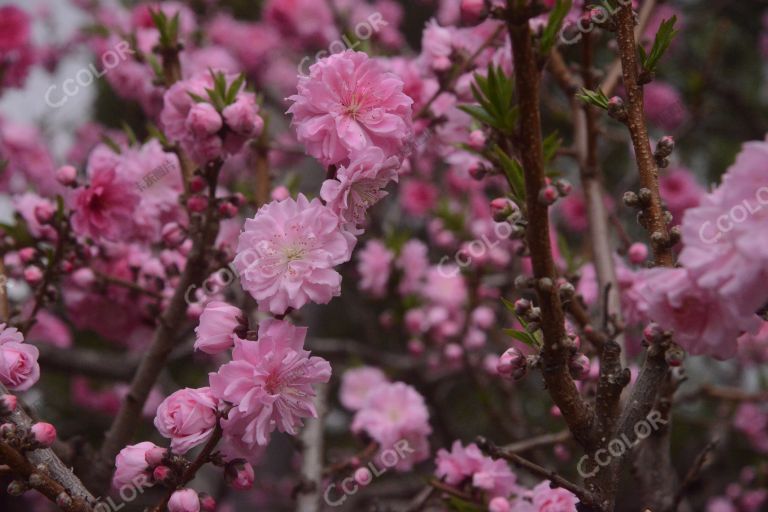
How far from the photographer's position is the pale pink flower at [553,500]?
4.01ft

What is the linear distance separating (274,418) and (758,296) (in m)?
0.70

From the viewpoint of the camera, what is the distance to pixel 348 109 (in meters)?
1.11

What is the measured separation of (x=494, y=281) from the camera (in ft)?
9.63

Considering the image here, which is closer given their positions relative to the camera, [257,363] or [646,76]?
[257,363]

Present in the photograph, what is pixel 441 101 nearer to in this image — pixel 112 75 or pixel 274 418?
pixel 274 418

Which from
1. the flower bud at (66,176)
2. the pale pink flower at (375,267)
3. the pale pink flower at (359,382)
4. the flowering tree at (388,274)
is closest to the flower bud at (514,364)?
the flowering tree at (388,274)

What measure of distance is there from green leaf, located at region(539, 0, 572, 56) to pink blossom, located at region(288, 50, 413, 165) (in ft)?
0.75

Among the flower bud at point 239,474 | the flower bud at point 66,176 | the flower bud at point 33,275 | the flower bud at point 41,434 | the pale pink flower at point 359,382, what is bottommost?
the pale pink flower at point 359,382

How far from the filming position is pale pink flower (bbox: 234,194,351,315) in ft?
3.39

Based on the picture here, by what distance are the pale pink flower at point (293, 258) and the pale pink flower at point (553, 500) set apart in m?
0.57

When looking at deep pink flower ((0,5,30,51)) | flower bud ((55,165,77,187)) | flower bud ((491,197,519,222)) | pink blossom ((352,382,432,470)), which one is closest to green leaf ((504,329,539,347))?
flower bud ((491,197,519,222))

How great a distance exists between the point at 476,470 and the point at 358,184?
78 cm

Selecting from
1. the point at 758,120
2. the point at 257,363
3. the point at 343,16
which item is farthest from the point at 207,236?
the point at 758,120

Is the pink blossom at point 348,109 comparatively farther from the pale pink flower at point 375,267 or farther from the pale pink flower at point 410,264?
the pale pink flower at point 410,264
